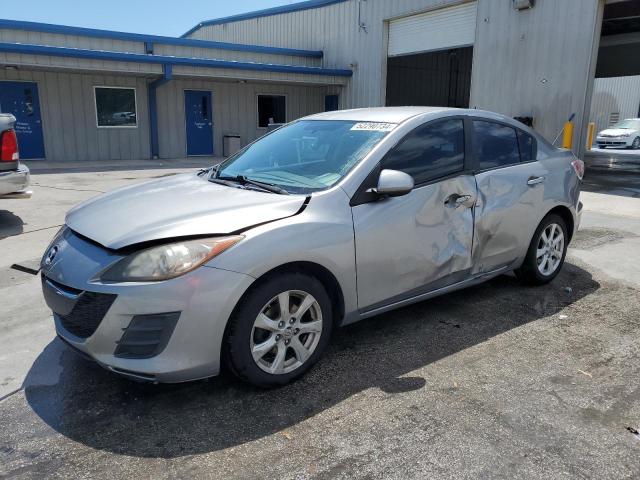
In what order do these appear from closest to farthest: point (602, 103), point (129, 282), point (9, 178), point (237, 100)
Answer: point (129, 282) < point (9, 178) < point (237, 100) < point (602, 103)

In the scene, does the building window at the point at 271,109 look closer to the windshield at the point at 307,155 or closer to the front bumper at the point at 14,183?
the front bumper at the point at 14,183

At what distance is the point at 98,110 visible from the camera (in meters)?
17.3

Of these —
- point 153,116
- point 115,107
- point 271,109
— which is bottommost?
point 153,116

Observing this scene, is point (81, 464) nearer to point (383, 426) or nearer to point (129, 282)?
point (129, 282)

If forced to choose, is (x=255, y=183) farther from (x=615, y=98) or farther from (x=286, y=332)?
(x=615, y=98)

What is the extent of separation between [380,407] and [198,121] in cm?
1793

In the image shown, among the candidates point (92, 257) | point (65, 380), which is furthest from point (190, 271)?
point (65, 380)

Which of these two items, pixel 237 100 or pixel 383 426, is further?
pixel 237 100

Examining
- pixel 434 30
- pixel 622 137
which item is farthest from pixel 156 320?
pixel 622 137

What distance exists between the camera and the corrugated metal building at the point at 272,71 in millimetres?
13820

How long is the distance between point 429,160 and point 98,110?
16.0 m

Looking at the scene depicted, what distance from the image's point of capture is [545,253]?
4.87 meters

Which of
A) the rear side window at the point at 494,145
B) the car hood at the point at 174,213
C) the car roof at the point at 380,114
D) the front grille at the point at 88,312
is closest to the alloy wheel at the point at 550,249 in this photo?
the rear side window at the point at 494,145

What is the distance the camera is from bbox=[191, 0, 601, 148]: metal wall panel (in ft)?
43.0
